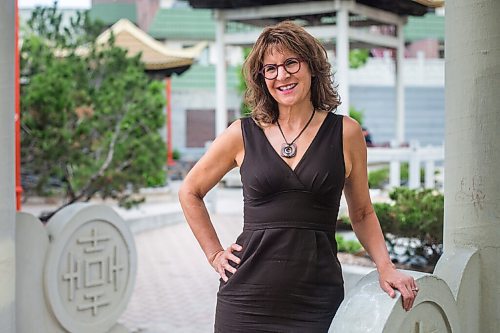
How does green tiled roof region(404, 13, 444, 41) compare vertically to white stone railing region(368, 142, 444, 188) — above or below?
above

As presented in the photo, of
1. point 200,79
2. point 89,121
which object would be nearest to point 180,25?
point 200,79

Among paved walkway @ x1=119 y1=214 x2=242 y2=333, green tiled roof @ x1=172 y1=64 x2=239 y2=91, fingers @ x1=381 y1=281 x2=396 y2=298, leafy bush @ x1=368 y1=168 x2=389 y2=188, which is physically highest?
green tiled roof @ x1=172 y1=64 x2=239 y2=91

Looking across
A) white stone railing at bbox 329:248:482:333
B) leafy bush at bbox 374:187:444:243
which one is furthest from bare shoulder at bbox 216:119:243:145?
leafy bush at bbox 374:187:444:243

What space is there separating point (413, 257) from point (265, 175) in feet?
15.9

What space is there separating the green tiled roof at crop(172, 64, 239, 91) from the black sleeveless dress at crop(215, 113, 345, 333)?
25150 millimetres

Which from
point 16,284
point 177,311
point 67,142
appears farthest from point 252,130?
point 67,142

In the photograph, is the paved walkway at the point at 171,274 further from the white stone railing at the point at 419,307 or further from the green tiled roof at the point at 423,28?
the green tiled roof at the point at 423,28

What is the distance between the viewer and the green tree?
9359mm

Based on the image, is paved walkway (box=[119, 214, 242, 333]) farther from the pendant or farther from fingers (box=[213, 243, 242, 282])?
the pendant

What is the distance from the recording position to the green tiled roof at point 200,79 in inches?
1078

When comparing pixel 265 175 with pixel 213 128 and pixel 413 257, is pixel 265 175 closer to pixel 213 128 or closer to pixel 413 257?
pixel 413 257

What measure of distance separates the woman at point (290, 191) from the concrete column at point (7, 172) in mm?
1739

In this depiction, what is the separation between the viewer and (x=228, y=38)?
16.3 m

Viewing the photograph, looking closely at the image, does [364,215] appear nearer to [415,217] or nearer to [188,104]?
[415,217]
